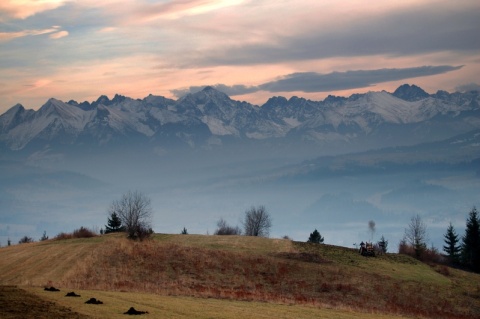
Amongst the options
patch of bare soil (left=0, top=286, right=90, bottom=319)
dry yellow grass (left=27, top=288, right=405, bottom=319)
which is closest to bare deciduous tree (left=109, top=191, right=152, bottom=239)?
dry yellow grass (left=27, top=288, right=405, bottom=319)

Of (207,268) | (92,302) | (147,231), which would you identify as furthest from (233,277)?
(92,302)

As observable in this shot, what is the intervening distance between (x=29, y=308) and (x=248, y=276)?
43702mm

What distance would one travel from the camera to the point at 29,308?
130 ft

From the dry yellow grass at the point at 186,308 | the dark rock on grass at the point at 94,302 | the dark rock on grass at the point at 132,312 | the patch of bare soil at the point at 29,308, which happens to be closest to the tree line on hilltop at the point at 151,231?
the dry yellow grass at the point at 186,308

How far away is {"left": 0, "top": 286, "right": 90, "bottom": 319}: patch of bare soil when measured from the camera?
124ft

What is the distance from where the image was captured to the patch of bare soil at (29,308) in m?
37.9

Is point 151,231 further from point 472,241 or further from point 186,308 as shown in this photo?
point 472,241

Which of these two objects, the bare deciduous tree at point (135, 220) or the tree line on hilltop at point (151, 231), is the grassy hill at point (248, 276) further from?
the tree line on hilltop at point (151, 231)

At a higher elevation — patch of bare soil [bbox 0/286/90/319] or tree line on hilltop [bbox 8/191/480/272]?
tree line on hilltop [bbox 8/191/480/272]

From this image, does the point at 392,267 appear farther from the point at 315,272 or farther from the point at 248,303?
the point at 248,303

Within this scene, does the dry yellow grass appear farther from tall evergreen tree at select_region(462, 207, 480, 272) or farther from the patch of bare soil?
tall evergreen tree at select_region(462, 207, 480, 272)

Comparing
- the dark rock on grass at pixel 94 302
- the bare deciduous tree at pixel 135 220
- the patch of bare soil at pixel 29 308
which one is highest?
the bare deciduous tree at pixel 135 220

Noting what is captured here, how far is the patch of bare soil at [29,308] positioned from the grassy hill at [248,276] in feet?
34.3

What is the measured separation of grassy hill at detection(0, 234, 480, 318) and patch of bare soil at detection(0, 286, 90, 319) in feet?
34.3
